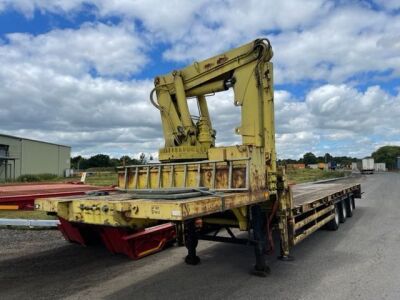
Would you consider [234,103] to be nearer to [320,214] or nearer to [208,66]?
[208,66]

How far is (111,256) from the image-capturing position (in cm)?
775

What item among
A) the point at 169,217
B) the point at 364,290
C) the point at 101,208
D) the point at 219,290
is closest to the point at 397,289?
the point at 364,290

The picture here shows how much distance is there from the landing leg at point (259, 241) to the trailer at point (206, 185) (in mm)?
16

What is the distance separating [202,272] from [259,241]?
44.4 inches

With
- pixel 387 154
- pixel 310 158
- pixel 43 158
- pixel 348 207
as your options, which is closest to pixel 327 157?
pixel 310 158

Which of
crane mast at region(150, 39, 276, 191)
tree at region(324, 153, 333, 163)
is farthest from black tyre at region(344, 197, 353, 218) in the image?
tree at region(324, 153, 333, 163)

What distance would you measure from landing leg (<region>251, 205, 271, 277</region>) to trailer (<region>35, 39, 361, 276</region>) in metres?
0.02

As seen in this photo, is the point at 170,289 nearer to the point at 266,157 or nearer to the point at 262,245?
the point at 262,245

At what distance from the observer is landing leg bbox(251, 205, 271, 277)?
6.30 metres

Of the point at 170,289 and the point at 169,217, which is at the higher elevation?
the point at 169,217

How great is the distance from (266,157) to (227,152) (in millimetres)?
992

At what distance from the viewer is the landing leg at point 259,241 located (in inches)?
248

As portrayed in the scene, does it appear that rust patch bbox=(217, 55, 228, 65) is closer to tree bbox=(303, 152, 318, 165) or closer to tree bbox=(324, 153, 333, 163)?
tree bbox=(324, 153, 333, 163)

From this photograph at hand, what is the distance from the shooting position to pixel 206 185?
6020mm
